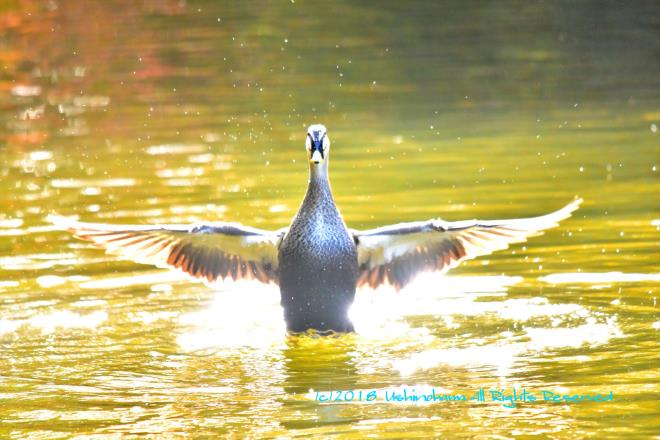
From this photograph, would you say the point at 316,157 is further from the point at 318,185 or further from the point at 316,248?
the point at 316,248

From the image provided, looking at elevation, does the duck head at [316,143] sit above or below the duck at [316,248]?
above

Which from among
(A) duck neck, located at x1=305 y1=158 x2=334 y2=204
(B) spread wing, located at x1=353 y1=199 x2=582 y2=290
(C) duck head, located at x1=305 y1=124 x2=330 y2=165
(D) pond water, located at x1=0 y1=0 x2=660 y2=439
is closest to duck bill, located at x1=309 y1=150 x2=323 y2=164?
(C) duck head, located at x1=305 y1=124 x2=330 y2=165

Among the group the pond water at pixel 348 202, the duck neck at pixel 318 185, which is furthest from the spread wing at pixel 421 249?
the duck neck at pixel 318 185

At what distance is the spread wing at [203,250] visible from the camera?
9.09m

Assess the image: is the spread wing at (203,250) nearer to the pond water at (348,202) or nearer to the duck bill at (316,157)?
the pond water at (348,202)

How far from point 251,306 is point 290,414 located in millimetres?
2768

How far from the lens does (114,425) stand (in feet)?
23.5

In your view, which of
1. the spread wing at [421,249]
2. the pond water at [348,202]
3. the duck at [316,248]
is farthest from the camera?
the spread wing at [421,249]

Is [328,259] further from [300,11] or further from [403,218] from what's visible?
[300,11]

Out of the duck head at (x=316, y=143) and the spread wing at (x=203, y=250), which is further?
the spread wing at (x=203, y=250)

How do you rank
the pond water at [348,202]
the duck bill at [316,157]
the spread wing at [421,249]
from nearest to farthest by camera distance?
the pond water at [348,202]
the duck bill at [316,157]
the spread wing at [421,249]

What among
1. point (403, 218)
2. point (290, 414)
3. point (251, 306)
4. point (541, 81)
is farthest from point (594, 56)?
point (290, 414)

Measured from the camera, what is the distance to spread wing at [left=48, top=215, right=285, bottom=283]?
29.8ft

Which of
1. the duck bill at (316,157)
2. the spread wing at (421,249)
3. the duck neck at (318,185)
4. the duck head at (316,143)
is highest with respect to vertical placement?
the duck head at (316,143)
